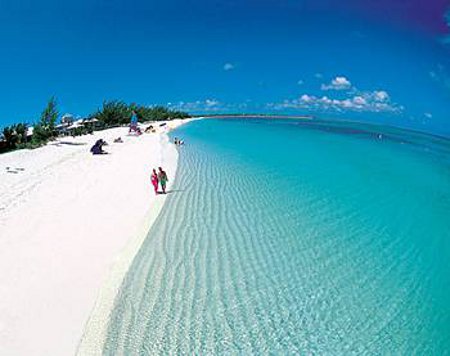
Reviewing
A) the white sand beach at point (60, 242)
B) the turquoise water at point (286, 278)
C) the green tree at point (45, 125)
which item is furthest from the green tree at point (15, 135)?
the turquoise water at point (286, 278)

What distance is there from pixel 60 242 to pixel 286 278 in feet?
14.9

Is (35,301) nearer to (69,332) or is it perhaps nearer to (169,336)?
(69,332)

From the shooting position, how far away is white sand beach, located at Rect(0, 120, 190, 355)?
182 inches

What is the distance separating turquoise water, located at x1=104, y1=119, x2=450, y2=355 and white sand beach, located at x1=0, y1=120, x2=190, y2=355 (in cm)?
52

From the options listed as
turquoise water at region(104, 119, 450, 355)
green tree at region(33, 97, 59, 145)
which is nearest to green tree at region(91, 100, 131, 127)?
green tree at region(33, 97, 59, 145)

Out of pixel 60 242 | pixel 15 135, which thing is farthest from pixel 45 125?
pixel 60 242

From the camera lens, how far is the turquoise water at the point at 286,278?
4.74 m

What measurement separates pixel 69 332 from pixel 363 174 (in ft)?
57.1

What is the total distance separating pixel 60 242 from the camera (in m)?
7.00

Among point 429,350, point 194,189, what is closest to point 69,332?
point 429,350

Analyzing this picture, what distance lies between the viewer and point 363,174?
1889 cm

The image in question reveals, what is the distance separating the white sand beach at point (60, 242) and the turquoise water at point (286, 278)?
1.70ft

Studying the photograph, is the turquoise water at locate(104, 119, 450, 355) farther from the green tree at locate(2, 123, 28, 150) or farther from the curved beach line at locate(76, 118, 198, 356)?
the green tree at locate(2, 123, 28, 150)

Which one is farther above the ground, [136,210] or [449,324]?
[136,210]
